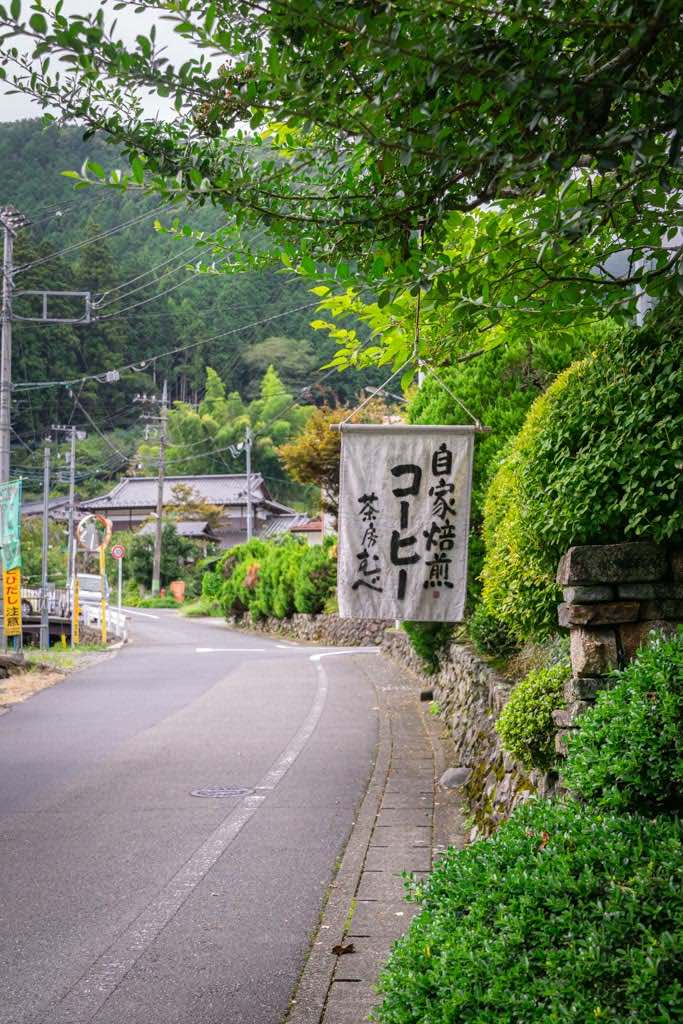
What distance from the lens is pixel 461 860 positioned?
3.75 m

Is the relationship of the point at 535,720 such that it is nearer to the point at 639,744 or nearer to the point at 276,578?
the point at 639,744

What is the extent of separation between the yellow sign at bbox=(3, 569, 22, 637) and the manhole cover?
487 inches

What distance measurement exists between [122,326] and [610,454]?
2821 inches

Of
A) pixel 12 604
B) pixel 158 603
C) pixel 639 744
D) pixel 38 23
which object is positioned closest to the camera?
pixel 38 23

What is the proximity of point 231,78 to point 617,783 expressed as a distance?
3.26 meters

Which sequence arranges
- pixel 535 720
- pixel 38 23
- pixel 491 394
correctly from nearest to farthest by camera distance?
pixel 38 23 → pixel 535 720 → pixel 491 394

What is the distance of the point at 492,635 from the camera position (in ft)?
33.4

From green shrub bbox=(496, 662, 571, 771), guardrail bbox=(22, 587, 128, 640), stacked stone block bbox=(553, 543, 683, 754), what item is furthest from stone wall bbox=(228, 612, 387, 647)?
stacked stone block bbox=(553, 543, 683, 754)

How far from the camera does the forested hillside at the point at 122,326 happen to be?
68.4m

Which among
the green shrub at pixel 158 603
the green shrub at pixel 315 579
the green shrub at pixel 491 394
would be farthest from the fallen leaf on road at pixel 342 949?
the green shrub at pixel 158 603

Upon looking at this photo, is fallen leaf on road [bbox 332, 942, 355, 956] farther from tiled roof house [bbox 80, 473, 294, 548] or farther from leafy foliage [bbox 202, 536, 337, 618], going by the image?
tiled roof house [bbox 80, 473, 294, 548]

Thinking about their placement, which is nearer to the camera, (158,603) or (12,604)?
(12,604)

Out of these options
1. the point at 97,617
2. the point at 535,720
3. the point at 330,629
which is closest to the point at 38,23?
the point at 535,720

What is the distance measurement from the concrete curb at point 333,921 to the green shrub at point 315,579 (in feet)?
75.3
